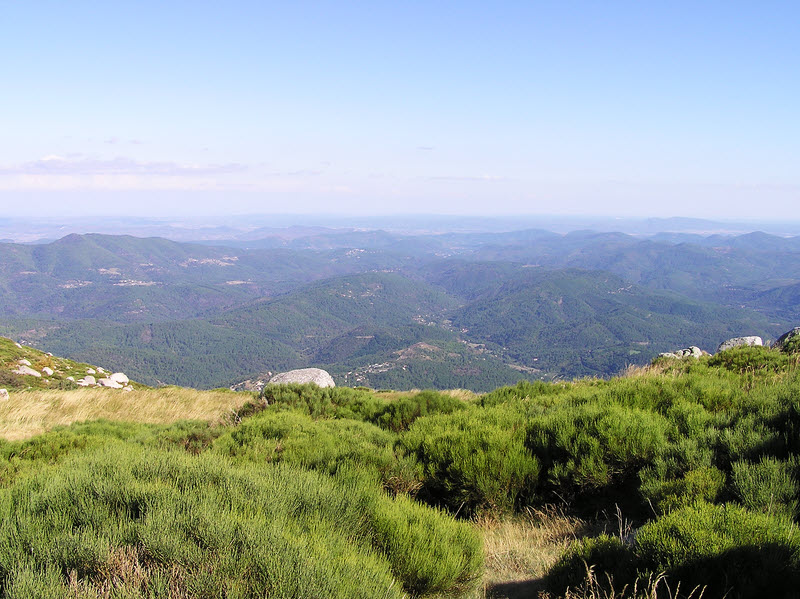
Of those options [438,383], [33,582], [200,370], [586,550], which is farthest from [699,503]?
[200,370]

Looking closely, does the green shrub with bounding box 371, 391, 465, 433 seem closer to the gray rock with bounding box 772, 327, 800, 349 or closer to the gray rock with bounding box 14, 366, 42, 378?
the gray rock with bounding box 772, 327, 800, 349

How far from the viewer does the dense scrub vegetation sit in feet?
8.59

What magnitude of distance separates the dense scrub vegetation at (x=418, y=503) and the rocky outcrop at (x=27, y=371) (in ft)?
61.0

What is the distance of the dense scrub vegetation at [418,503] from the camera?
262 cm

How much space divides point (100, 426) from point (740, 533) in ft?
37.2

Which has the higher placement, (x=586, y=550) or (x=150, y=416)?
(x=586, y=550)

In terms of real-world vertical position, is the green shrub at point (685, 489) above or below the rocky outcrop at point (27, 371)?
above

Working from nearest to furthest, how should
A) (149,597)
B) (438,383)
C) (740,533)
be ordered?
(149,597), (740,533), (438,383)

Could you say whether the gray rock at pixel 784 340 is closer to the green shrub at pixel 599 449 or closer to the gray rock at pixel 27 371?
the green shrub at pixel 599 449

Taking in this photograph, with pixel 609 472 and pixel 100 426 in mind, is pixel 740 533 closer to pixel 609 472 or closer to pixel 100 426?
pixel 609 472

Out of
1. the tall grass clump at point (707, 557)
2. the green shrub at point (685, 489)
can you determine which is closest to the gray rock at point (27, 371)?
the tall grass clump at point (707, 557)

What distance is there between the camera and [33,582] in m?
2.34

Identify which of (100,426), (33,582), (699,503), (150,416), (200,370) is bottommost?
(200,370)

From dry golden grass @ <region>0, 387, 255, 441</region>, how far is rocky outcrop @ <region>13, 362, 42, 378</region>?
9.15 m
